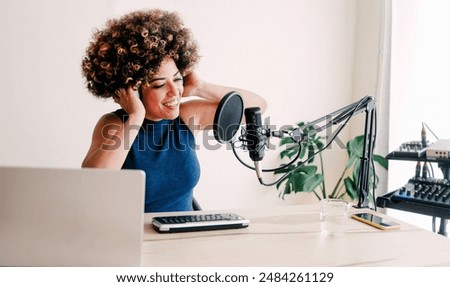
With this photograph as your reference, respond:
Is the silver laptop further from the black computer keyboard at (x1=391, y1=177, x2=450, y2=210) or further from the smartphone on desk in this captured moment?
the black computer keyboard at (x1=391, y1=177, x2=450, y2=210)

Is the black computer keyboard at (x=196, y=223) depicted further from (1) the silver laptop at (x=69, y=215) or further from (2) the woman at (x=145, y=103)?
(2) the woman at (x=145, y=103)

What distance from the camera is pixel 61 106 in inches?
81.4

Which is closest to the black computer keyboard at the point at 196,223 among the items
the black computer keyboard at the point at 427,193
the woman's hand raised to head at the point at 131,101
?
the black computer keyboard at the point at 427,193

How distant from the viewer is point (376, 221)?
1.33 metres

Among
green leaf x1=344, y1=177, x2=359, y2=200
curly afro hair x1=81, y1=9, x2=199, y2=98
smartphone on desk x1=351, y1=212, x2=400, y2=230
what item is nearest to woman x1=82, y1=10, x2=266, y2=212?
curly afro hair x1=81, y1=9, x2=199, y2=98

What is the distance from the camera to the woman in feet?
6.67

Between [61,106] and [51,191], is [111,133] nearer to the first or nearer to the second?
[61,106]

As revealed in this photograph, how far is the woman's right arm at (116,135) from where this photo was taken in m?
2.03

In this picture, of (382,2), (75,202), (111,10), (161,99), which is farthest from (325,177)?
(75,202)

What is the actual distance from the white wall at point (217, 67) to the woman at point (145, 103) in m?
0.07

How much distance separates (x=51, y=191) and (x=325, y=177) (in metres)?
2.24

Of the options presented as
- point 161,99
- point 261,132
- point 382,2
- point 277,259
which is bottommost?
point 277,259

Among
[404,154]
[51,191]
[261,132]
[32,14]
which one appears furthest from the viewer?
[32,14]

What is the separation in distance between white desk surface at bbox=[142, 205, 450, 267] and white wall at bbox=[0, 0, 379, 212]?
3.30ft
